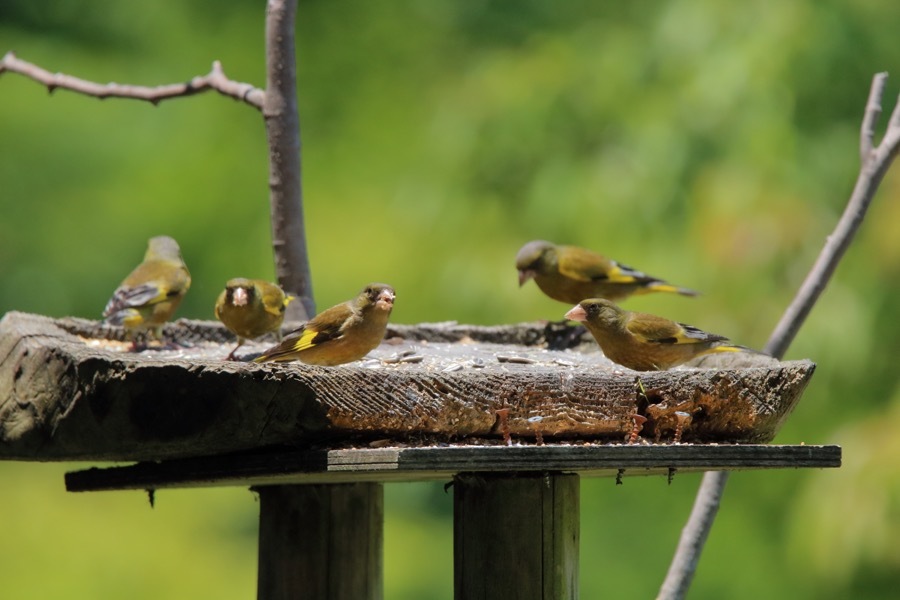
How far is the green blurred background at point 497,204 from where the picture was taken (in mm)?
8500

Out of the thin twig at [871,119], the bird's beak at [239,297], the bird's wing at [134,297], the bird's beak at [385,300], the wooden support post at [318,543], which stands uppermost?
the thin twig at [871,119]

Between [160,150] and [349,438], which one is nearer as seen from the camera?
[349,438]

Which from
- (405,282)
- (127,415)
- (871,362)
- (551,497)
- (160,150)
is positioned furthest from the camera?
(160,150)

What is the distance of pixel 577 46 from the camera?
984 cm

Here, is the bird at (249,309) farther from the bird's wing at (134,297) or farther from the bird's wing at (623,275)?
the bird's wing at (623,275)

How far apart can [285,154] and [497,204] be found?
15.3 ft

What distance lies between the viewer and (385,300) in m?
3.92

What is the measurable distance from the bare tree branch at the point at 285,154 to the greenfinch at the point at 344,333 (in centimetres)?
92

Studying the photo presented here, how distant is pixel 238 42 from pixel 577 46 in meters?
2.69

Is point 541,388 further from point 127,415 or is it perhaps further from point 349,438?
point 127,415

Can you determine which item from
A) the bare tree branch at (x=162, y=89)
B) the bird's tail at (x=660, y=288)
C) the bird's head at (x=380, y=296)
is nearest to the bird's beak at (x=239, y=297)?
the bird's head at (x=380, y=296)

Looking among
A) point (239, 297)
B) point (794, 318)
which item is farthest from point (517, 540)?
point (794, 318)

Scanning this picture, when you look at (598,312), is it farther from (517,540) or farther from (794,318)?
(517,540)

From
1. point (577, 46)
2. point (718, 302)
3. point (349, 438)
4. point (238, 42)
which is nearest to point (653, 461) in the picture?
point (349, 438)
